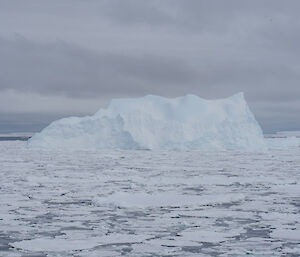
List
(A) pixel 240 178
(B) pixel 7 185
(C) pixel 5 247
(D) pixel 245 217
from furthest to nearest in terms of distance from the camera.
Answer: (A) pixel 240 178
(B) pixel 7 185
(D) pixel 245 217
(C) pixel 5 247

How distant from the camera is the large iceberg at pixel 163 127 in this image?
100 ft

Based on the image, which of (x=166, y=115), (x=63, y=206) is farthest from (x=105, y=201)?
(x=166, y=115)

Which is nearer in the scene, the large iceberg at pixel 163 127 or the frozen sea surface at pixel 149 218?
the frozen sea surface at pixel 149 218

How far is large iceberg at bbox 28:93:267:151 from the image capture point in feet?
100

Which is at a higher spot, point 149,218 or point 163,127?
point 163,127

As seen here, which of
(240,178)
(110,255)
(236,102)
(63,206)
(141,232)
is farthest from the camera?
(236,102)

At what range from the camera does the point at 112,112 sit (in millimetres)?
32562

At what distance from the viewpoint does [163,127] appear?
31.7 metres

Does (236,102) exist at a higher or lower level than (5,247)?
higher

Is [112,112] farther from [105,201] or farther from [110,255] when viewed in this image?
[110,255]

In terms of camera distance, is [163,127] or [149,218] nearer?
[149,218]

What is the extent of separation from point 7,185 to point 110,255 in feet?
23.0

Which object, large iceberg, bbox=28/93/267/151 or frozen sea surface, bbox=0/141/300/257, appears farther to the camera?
large iceberg, bbox=28/93/267/151

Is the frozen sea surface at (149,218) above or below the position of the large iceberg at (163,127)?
below
